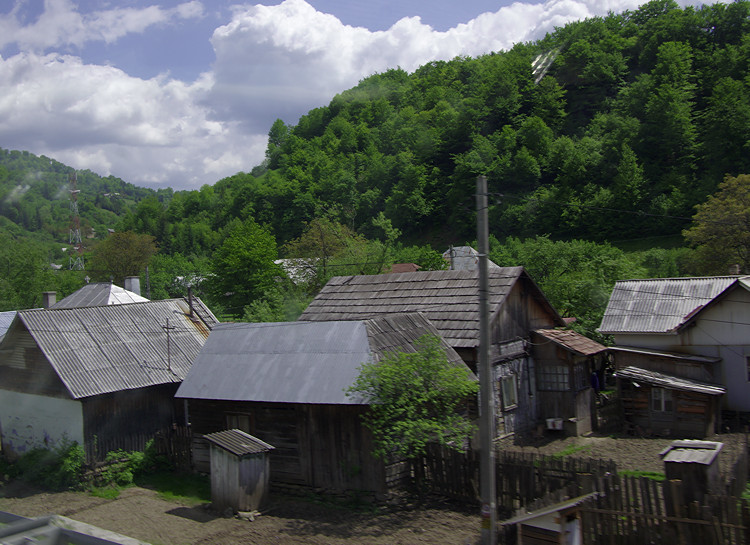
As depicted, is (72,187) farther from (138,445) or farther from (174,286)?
(138,445)

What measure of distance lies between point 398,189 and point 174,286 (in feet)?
130

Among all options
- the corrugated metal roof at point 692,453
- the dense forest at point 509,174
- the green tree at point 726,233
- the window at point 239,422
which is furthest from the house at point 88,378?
the green tree at point 726,233

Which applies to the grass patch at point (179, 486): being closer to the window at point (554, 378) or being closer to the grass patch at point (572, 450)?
the grass patch at point (572, 450)

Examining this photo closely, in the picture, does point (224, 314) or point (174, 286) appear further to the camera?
point (174, 286)

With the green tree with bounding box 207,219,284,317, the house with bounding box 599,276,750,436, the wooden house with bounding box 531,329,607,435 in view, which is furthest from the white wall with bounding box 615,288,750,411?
the green tree with bounding box 207,219,284,317

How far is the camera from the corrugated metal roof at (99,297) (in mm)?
28703

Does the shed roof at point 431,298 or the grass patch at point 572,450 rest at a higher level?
the shed roof at point 431,298

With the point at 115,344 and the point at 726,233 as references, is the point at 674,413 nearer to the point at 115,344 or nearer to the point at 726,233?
the point at 115,344

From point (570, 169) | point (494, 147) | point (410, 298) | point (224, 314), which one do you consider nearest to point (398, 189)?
point (494, 147)

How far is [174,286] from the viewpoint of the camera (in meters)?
64.8

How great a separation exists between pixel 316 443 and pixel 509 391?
26.6ft

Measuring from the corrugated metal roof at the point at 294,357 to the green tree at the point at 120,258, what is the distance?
6177 cm

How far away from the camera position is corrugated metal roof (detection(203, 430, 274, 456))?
1316 cm

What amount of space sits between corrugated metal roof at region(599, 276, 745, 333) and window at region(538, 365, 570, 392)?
4.03 metres
